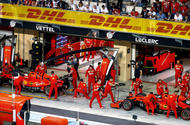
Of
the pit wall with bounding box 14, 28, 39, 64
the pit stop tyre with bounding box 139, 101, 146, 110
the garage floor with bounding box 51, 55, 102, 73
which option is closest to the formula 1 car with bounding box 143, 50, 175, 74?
the garage floor with bounding box 51, 55, 102, 73

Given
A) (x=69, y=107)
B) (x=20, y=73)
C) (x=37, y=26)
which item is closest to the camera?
(x=69, y=107)

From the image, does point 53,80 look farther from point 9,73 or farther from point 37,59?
point 37,59

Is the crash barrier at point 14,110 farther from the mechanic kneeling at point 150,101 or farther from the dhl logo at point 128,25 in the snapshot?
the dhl logo at point 128,25

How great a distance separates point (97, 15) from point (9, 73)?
19.5 ft

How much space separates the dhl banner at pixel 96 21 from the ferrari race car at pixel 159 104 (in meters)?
4.19

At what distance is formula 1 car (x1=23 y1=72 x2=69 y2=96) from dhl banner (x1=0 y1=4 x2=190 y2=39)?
4192 millimetres

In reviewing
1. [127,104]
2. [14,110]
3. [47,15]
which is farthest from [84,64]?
[14,110]

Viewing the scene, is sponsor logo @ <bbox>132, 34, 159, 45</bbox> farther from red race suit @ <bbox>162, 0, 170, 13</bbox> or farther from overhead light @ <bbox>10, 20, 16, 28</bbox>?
overhead light @ <bbox>10, 20, 16, 28</bbox>

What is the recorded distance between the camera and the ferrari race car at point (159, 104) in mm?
21203

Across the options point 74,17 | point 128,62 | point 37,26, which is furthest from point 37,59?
point 128,62

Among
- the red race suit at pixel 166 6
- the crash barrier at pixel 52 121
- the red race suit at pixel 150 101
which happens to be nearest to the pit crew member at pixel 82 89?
the red race suit at pixel 150 101

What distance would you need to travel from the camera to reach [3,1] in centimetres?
2928

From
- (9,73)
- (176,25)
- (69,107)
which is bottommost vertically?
(69,107)

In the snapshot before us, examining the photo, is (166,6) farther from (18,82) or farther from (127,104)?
(18,82)
